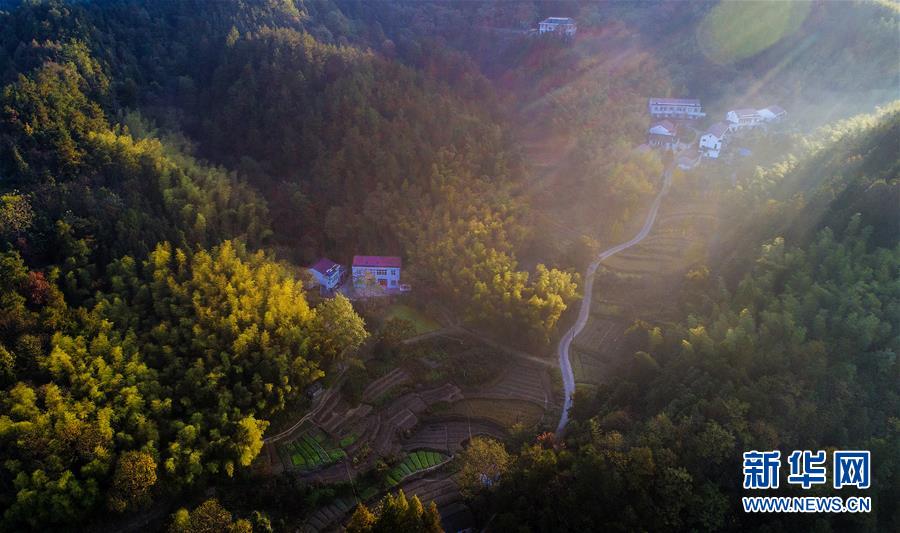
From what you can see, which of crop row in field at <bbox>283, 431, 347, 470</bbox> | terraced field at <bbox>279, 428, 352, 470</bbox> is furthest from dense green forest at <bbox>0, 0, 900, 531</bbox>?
crop row in field at <bbox>283, 431, 347, 470</bbox>

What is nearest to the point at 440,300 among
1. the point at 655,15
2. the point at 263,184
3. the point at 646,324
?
the point at 646,324

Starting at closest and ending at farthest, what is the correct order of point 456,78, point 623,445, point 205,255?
point 623,445 → point 205,255 → point 456,78

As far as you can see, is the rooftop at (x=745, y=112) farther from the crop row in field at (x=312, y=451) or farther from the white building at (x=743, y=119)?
the crop row in field at (x=312, y=451)

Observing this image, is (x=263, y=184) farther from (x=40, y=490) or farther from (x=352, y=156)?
(x=40, y=490)

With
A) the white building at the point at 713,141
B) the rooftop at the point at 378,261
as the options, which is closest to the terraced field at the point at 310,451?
the rooftop at the point at 378,261

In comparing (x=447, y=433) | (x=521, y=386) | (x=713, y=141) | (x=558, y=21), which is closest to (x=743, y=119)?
(x=713, y=141)

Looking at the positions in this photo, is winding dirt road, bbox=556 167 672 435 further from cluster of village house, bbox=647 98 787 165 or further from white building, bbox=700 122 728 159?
white building, bbox=700 122 728 159
